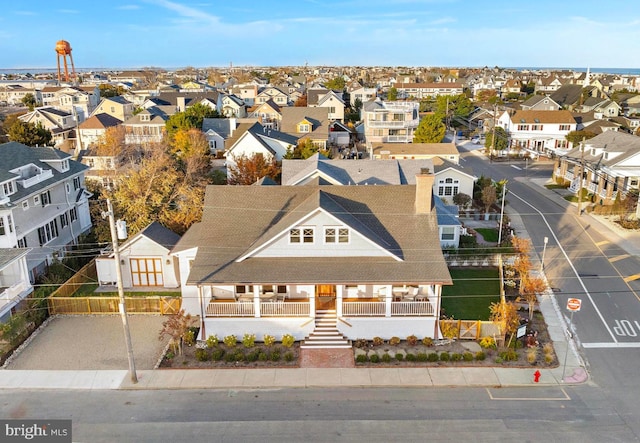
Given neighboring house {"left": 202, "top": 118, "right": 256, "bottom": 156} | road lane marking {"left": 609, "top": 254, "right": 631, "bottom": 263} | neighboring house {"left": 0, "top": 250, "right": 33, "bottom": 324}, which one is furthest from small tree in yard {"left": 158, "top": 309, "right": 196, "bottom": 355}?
neighboring house {"left": 202, "top": 118, "right": 256, "bottom": 156}

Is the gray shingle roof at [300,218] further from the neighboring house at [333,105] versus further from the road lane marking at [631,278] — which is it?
the neighboring house at [333,105]

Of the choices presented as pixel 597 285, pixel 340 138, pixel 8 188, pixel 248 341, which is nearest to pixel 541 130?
pixel 340 138

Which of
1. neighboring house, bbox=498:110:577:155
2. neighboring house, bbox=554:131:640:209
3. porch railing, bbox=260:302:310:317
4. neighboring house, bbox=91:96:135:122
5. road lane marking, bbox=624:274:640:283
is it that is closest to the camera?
porch railing, bbox=260:302:310:317

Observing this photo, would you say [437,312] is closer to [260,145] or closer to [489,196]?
[489,196]

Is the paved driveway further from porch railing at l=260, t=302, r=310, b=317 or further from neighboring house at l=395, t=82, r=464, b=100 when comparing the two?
neighboring house at l=395, t=82, r=464, b=100

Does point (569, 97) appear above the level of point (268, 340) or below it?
above

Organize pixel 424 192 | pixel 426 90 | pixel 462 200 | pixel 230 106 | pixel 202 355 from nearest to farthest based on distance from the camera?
pixel 202 355
pixel 424 192
pixel 462 200
pixel 230 106
pixel 426 90

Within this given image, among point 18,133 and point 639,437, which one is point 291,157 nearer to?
point 18,133

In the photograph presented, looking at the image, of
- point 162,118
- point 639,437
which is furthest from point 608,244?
point 162,118
